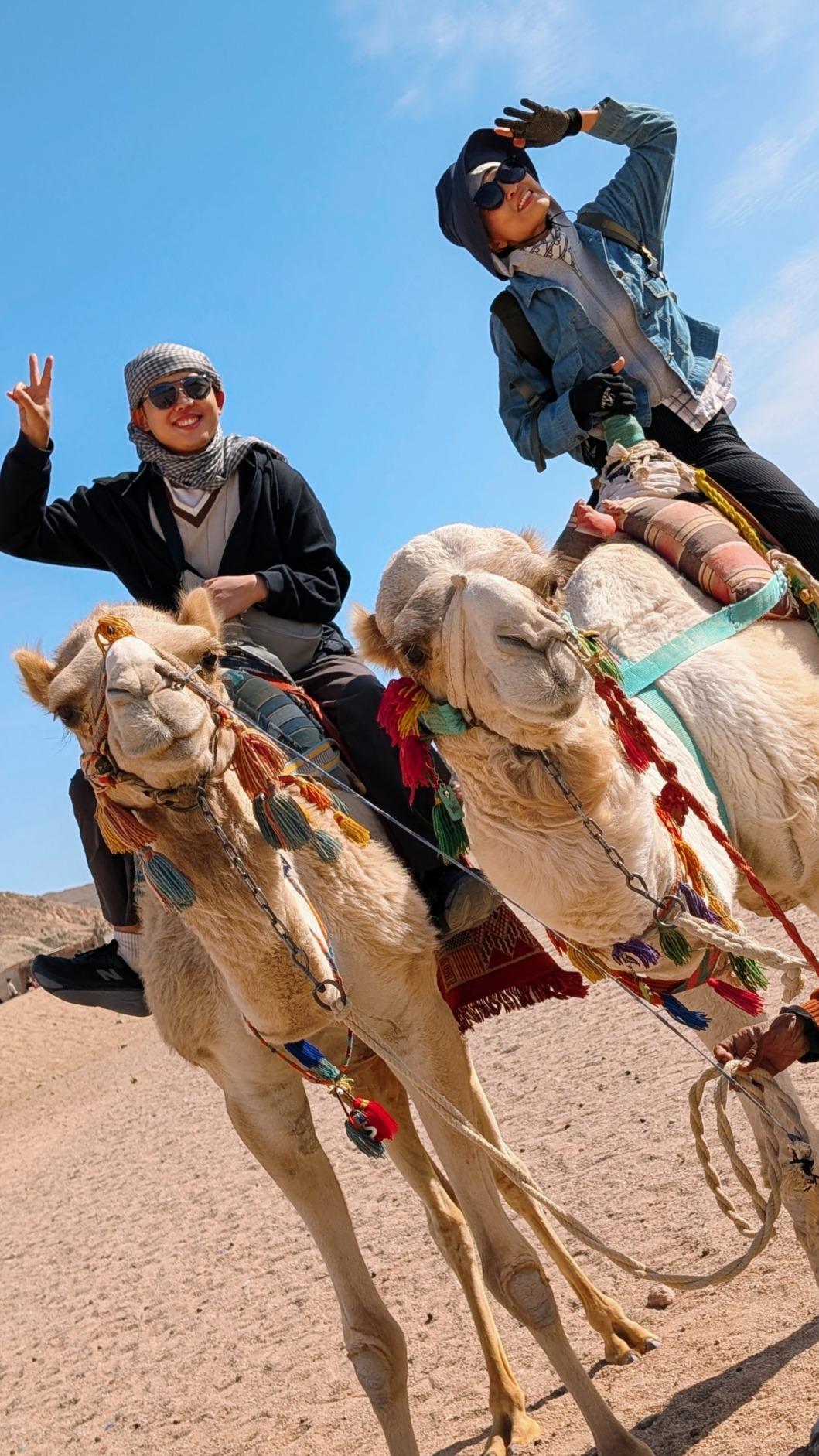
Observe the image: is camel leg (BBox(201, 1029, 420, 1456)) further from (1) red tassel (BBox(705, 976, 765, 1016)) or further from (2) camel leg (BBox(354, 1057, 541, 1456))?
(1) red tassel (BBox(705, 976, 765, 1016))

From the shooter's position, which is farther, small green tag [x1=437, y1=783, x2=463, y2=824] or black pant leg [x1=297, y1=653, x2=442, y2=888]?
black pant leg [x1=297, y1=653, x2=442, y2=888]

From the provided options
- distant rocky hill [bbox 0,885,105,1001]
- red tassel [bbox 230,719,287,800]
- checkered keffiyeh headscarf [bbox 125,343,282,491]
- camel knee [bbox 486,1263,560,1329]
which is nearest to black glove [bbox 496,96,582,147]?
checkered keffiyeh headscarf [bbox 125,343,282,491]

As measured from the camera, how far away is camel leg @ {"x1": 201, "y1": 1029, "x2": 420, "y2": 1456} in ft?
12.2

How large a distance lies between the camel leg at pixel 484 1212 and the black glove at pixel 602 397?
1.82 m

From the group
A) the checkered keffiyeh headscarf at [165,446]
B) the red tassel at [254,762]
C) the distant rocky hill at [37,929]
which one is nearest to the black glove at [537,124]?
the checkered keffiyeh headscarf at [165,446]

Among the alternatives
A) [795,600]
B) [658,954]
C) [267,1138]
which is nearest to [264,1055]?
[267,1138]

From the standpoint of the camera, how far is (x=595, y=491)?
435cm

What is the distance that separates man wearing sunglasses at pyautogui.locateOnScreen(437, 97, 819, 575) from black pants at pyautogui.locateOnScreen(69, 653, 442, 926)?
3.18 feet

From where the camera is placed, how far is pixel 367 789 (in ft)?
13.7

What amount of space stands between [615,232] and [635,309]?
29 centimetres

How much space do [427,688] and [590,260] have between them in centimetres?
225

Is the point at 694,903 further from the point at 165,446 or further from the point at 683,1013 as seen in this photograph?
the point at 165,446

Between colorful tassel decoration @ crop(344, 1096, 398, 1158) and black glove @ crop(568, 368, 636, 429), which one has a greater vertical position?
black glove @ crop(568, 368, 636, 429)

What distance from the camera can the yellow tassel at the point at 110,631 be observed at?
336cm
